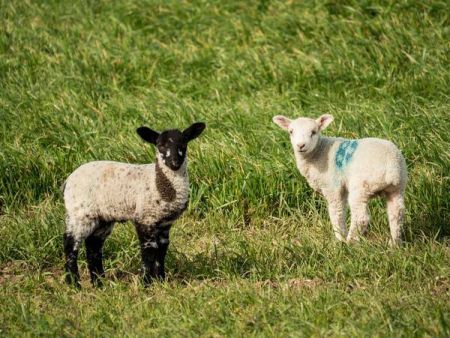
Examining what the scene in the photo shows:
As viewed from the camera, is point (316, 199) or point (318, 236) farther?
point (316, 199)

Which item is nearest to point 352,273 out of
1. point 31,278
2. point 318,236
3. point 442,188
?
point 318,236

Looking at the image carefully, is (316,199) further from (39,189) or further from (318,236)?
(39,189)

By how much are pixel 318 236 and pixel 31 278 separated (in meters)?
2.34

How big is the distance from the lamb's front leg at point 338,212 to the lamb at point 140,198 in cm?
129

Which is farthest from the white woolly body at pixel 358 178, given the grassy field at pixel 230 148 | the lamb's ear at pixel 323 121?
the grassy field at pixel 230 148

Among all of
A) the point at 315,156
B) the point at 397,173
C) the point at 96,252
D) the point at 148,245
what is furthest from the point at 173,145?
the point at 397,173

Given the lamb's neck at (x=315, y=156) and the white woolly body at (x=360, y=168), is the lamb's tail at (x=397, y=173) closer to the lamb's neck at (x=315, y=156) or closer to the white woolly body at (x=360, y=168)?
the white woolly body at (x=360, y=168)

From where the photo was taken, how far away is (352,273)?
6.44 meters

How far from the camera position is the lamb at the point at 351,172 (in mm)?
6664

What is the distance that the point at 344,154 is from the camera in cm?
702

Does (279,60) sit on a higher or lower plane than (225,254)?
higher

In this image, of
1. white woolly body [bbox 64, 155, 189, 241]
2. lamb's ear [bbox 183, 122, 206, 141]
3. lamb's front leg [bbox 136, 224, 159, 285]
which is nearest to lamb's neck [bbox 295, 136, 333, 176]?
lamb's ear [bbox 183, 122, 206, 141]

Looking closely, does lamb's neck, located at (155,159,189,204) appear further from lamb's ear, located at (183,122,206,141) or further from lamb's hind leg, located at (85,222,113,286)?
lamb's hind leg, located at (85,222,113,286)

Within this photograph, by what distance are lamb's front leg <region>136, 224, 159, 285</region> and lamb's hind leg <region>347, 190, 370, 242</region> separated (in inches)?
60.3
